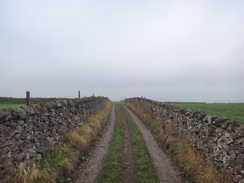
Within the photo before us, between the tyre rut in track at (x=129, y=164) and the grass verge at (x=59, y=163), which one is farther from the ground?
the grass verge at (x=59, y=163)

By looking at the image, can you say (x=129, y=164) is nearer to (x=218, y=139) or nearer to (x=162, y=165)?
(x=162, y=165)

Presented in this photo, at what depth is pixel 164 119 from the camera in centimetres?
1969

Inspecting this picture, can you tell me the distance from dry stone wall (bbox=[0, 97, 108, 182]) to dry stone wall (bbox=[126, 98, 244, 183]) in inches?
318

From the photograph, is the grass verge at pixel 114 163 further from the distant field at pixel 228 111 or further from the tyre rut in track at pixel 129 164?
the distant field at pixel 228 111

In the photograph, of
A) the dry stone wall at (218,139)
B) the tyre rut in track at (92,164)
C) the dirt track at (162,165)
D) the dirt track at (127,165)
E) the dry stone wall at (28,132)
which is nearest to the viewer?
the dry stone wall at (28,132)

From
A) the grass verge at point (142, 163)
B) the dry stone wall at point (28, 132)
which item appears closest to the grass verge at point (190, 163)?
the grass verge at point (142, 163)

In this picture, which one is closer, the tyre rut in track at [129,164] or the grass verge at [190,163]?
the grass verge at [190,163]

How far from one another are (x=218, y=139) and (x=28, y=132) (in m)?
8.35

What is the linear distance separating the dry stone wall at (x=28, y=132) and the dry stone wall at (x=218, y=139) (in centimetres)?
808

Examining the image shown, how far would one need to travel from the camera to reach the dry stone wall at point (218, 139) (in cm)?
748

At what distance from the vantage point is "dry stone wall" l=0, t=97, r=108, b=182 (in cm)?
712

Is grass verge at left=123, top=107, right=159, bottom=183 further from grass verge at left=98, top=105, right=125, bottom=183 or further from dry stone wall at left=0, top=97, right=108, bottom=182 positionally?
dry stone wall at left=0, top=97, right=108, bottom=182

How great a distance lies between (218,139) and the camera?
9094 millimetres

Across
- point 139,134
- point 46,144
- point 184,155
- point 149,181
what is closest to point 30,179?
point 46,144
